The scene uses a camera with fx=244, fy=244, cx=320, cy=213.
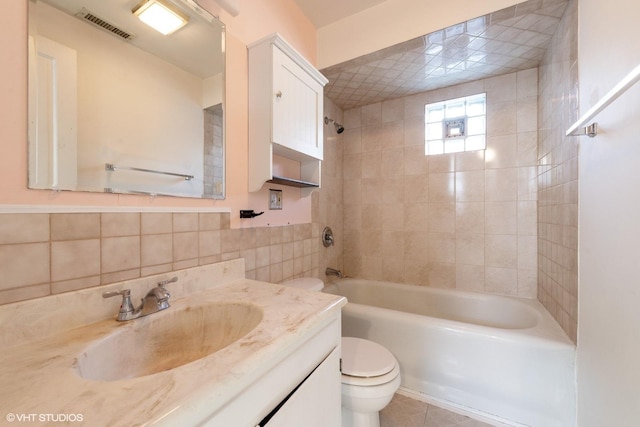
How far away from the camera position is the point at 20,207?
640mm

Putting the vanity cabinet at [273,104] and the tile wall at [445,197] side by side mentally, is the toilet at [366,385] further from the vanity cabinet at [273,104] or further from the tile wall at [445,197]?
the tile wall at [445,197]

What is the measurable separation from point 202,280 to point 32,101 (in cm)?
76

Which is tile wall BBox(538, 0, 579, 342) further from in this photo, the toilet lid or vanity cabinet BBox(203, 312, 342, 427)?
vanity cabinet BBox(203, 312, 342, 427)

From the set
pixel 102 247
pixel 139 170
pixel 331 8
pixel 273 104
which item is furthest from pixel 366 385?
pixel 331 8

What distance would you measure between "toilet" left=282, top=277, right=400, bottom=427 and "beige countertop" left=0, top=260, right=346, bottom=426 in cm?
55

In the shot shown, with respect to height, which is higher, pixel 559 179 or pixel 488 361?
pixel 559 179

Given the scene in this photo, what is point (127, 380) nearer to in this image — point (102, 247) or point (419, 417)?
point (102, 247)

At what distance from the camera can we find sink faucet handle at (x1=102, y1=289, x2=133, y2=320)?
749 mm

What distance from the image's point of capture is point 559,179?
4.75ft

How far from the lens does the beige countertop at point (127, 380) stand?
1.23 feet

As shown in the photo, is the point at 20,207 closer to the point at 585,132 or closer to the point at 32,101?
the point at 32,101

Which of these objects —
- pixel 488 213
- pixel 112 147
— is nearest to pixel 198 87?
pixel 112 147

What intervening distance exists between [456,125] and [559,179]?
37.1 inches

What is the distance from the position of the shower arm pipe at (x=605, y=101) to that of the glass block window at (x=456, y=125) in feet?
3.42
